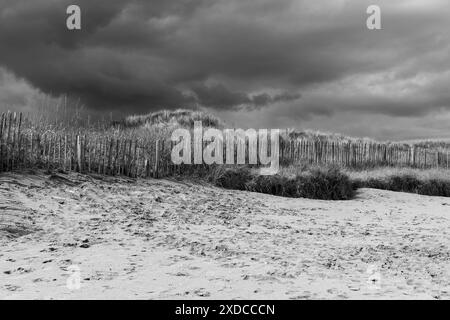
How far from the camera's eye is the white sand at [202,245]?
3.71m

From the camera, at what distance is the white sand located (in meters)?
3.71

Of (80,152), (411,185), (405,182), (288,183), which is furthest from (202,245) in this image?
(411,185)

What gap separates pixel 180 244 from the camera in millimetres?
5246

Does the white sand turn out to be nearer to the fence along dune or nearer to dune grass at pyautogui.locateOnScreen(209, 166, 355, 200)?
the fence along dune

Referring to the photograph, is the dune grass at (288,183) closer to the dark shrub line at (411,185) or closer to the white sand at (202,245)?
the white sand at (202,245)

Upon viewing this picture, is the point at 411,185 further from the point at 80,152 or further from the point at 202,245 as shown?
the point at 202,245

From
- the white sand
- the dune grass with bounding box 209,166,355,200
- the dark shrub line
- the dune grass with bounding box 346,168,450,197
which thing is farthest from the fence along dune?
the dark shrub line

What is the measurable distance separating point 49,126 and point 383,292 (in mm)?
8537

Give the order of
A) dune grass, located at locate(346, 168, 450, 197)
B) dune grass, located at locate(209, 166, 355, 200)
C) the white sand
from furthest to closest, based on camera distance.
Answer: dune grass, located at locate(346, 168, 450, 197) → dune grass, located at locate(209, 166, 355, 200) → the white sand

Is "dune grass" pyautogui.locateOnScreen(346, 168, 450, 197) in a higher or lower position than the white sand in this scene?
higher

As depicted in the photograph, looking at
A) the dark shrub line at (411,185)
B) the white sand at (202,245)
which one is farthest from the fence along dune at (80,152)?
the dark shrub line at (411,185)
